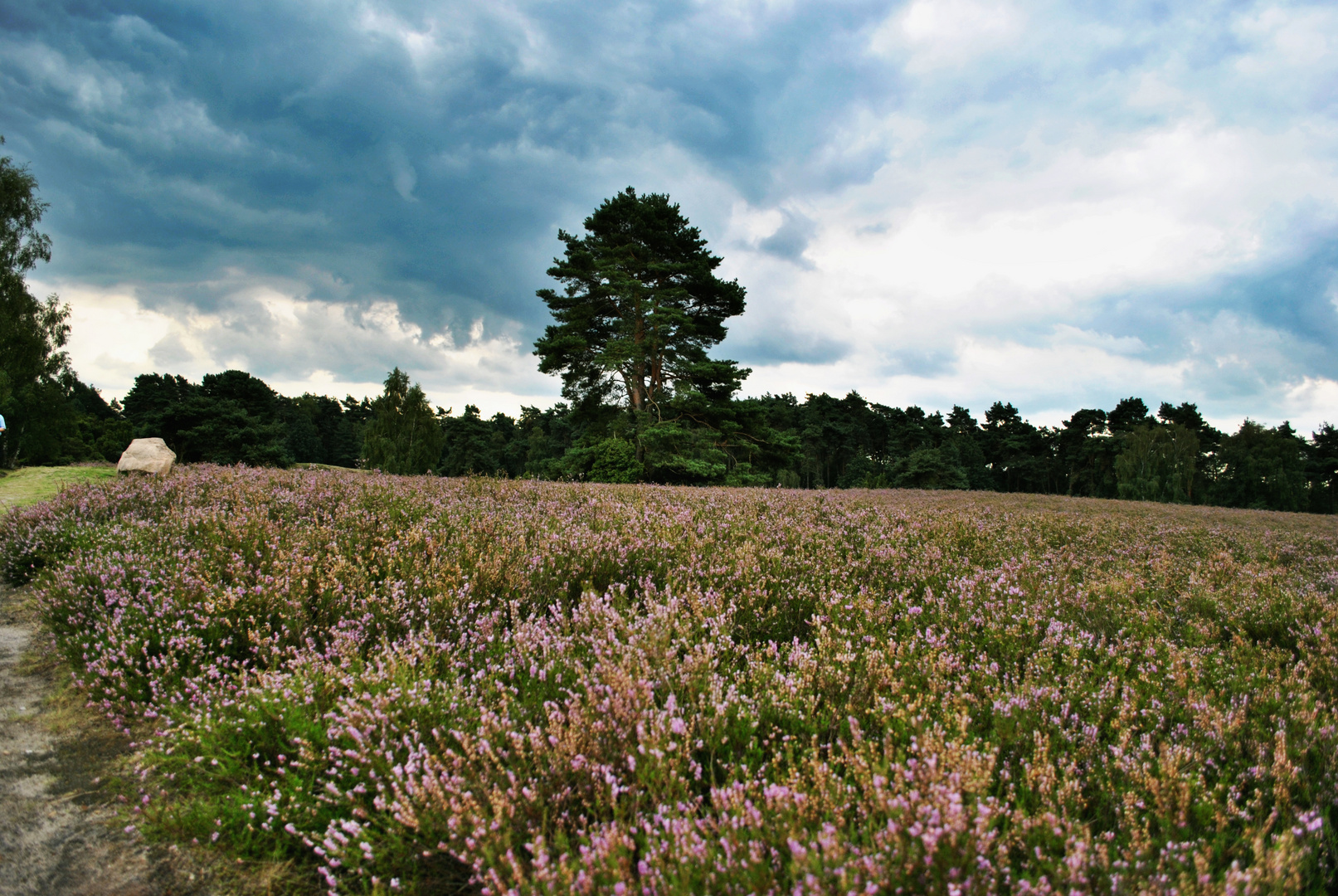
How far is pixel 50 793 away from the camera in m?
2.42

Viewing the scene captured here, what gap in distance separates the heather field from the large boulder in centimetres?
812

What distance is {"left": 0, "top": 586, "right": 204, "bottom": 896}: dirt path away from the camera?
197 cm

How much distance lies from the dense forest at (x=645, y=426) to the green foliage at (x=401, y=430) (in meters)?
0.13

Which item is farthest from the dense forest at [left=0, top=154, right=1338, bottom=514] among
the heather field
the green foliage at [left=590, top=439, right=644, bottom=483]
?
the heather field

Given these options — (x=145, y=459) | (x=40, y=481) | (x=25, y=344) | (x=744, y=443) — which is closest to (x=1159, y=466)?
(x=744, y=443)

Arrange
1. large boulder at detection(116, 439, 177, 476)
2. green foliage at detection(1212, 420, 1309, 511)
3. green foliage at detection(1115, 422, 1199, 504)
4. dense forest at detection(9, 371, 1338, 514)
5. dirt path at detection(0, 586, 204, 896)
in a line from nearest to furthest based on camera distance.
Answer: dirt path at detection(0, 586, 204, 896)
large boulder at detection(116, 439, 177, 476)
dense forest at detection(9, 371, 1338, 514)
green foliage at detection(1115, 422, 1199, 504)
green foliage at detection(1212, 420, 1309, 511)

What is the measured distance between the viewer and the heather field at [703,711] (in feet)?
5.20

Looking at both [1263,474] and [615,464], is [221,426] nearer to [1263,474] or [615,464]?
[615,464]

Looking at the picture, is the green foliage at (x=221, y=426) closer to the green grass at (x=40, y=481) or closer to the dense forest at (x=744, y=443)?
the dense forest at (x=744, y=443)

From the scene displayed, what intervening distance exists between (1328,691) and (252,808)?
4804 millimetres

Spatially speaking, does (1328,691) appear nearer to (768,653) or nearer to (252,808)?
(768,653)

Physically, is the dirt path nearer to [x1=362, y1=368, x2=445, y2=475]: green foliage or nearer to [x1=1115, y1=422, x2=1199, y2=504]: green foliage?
[x1=362, y1=368, x2=445, y2=475]: green foliage

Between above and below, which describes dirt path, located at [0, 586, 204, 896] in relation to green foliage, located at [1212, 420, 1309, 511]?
below

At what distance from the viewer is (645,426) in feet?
74.0
